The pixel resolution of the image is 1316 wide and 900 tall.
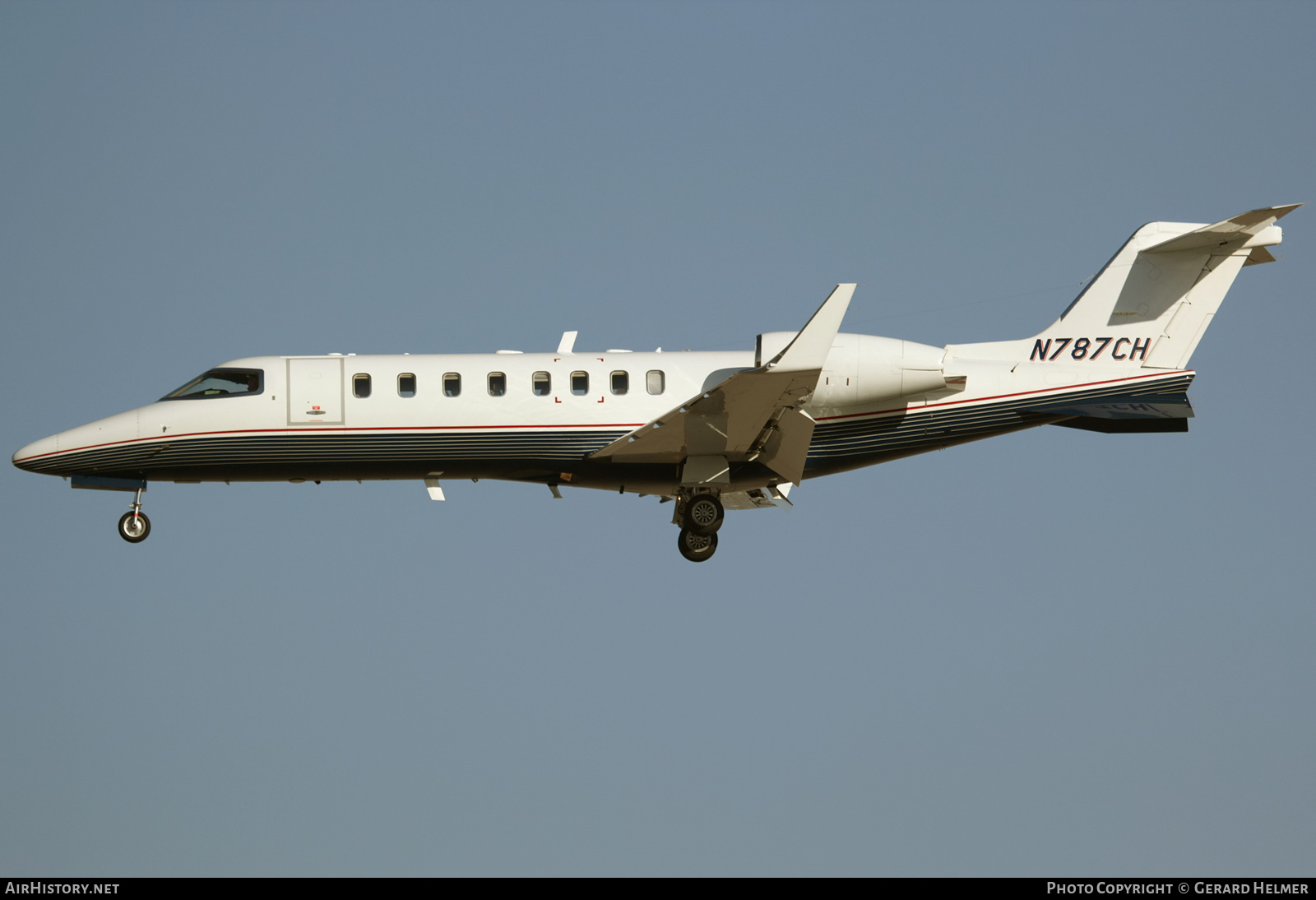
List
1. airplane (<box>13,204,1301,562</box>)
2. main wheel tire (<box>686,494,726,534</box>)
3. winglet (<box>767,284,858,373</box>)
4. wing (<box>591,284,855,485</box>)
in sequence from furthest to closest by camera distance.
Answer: main wheel tire (<box>686,494,726,534</box>), airplane (<box>13,204,1301,562</box>), wing (<box>591,284,855,485</box>), winglet (<box>767,284,858,373</box>)

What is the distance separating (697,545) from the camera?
75.8 ft

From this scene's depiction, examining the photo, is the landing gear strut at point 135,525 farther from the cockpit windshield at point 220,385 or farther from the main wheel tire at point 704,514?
the main wheel tire at point 704,514

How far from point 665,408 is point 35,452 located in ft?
32.8

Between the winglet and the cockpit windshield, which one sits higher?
the cockpit windshield

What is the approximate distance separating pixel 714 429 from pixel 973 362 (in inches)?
174

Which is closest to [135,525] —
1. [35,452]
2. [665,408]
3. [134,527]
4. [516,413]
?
[134,527]

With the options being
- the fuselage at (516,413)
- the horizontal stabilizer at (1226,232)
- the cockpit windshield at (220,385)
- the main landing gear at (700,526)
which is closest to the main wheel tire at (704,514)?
the main landing gear at (700,526)

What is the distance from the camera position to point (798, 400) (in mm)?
20875

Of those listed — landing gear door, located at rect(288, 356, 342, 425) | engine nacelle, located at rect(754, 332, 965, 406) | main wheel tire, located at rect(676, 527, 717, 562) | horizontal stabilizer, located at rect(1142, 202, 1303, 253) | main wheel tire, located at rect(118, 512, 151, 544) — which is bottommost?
main wheel tire, located at rect(676, 527, 717, 562)

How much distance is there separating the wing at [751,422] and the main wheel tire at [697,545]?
39.0 inches

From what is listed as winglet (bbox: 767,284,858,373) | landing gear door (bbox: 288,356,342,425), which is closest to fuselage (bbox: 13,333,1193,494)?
landing gear door (bbox: 288,356,342,425)

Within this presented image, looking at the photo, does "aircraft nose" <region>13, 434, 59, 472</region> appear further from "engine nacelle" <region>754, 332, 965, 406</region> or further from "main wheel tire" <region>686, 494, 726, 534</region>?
"engine nacelle" <region>754, 332, 965, 406</region>

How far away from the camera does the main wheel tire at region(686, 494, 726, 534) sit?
23000 mm
